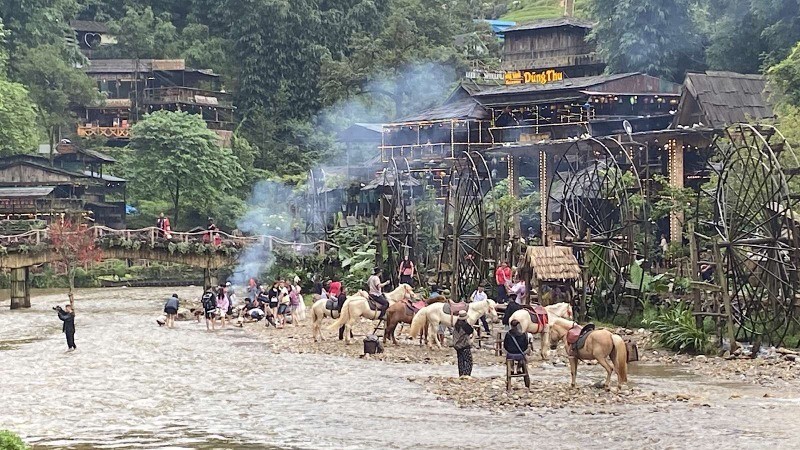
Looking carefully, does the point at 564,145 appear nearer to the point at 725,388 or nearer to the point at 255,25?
the point at 725,388

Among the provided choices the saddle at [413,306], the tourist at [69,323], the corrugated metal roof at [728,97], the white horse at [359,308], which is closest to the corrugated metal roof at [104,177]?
the corrugated metal roof at [728,97]

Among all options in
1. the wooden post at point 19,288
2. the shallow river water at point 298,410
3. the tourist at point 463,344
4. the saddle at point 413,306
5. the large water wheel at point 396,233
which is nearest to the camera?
the shallow river water at point 298,410

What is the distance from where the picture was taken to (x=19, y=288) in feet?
184

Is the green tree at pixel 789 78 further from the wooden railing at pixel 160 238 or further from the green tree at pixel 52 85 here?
the green tree at pixel 52 85

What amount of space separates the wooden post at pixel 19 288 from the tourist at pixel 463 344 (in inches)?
1283

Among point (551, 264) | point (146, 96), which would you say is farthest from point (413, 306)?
point (146, 96)

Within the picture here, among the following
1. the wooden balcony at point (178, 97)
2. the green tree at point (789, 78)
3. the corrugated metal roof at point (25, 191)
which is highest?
the wooden balcony at point (178, 97)

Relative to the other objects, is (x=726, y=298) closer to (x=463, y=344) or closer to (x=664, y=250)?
(x=463, y=344)

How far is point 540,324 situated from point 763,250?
6.18 m

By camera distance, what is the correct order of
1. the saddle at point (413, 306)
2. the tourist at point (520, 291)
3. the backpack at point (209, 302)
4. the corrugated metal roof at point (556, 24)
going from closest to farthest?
the saddle at point (413, 306) < the tourist at point (520, 291) < the backpack at point (209, 302) < the corrugated metal roof at point (556, 24)

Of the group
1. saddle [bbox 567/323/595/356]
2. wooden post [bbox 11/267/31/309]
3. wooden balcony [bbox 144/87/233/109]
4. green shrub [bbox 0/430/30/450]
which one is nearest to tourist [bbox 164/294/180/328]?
wooden post [bbox 11/267/31/309]

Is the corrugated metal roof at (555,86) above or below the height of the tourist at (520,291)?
above

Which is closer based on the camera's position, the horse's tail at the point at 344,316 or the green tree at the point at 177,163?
the horse's tail at the point at 344,316

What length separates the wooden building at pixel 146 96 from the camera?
93.8m
